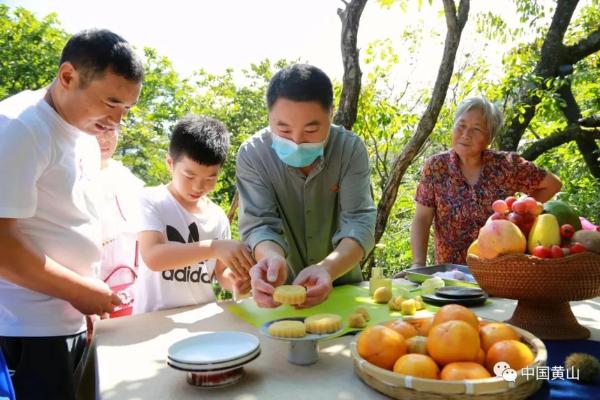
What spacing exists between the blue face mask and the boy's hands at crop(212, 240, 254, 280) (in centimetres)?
44

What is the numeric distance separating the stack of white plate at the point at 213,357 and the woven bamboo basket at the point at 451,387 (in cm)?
32

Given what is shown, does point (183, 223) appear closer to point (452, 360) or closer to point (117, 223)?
point (117, 223)

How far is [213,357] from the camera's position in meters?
1.14

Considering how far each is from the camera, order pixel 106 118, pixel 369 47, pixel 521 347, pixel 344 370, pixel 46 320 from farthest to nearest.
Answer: pixel 369 47 < pixel 106 118 < pixel 46 320 < pixel 344 370 < pixel 521 347

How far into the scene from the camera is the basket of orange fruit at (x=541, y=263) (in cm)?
135

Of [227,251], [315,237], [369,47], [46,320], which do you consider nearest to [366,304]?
[315,237]

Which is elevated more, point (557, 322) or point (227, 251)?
point (227, 251)

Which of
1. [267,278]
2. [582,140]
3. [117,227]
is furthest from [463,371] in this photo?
[582,140]

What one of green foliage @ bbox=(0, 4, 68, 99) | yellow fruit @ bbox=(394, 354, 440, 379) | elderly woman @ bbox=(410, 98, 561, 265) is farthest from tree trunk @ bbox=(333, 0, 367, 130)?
green foliage @ bbox=(0, 4, 68, 99)

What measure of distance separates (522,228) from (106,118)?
163 cm

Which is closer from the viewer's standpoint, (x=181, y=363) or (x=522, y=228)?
(x=181, y=363)

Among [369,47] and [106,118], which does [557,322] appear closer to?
[106,118]

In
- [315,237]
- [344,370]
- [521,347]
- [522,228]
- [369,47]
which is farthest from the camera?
[369,47]

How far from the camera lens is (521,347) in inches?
41.9
